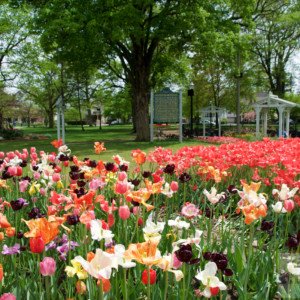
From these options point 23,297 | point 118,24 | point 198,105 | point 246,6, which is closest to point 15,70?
point 118,24

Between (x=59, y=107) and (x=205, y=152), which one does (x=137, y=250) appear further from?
(x=59, y=107)

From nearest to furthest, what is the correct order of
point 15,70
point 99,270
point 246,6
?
point 99,270
point 246,6
point 15,70

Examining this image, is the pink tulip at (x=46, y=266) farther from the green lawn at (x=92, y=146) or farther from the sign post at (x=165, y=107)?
the sign post at (x=165, y=107)

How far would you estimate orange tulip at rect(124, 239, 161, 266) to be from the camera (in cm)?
113

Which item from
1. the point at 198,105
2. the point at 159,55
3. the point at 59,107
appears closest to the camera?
the point at 59,107

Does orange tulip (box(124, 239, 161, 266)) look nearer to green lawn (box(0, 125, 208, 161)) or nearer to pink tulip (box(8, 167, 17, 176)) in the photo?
pink tulip (box(8, 167, 17, 176))

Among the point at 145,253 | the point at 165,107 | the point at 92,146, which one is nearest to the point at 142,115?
the point at 165,107

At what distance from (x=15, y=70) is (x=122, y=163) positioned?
83.0ft

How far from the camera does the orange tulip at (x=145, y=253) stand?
113 centimetres

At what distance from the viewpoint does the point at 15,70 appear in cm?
2520

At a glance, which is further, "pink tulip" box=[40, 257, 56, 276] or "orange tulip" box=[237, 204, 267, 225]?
"orange tulip" box=[237, 204, 267, 225]

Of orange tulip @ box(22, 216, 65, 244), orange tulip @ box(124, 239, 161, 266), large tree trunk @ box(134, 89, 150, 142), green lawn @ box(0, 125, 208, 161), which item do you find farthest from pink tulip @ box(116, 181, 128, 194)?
large tree trunk @ box(134, 89, 150, 142)

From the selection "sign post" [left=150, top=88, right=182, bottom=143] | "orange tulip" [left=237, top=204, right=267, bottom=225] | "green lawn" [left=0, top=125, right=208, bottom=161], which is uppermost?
"sign post" [left=150, top=88, right=182, bottom=143]

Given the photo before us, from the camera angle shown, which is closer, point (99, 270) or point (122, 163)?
point (99, 270)
